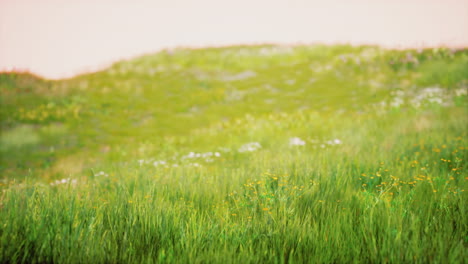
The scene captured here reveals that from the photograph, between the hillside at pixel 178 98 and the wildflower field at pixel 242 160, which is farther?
the hillside at pixel 178 98

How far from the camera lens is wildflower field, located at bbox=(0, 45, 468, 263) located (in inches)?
102

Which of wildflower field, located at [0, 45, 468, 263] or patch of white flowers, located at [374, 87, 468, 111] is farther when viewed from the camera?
patch of white flowers, located at [374, 87, 468, 111]

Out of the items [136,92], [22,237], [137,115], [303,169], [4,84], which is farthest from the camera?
[136,92]

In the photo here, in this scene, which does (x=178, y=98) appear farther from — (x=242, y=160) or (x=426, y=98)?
(x=426, y=98)

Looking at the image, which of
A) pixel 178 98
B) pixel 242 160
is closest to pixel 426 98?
pixel 242 160

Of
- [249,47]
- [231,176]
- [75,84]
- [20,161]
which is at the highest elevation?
[249,47]

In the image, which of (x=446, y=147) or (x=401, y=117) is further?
(x=401, y=117)

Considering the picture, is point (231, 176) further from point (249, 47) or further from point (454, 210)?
point (249, 47)

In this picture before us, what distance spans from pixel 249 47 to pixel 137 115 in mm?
24348

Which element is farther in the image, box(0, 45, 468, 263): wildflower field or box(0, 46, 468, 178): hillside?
box(0, 46, 468, 178): hillside

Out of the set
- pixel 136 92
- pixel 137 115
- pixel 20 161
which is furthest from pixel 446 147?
pixel 136 92

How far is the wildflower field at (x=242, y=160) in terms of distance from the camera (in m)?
2.59

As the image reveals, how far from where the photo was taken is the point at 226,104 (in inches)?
718

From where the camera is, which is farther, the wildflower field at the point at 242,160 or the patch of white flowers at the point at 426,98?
the patch of white flowers at the point at 426,98
